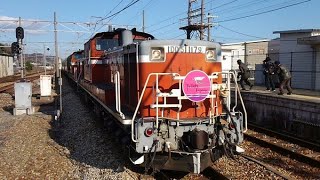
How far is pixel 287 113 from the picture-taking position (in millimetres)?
13734

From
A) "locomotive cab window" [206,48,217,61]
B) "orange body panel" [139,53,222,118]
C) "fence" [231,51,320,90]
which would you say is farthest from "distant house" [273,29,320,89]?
"orange body panel" [139,53,222,118]

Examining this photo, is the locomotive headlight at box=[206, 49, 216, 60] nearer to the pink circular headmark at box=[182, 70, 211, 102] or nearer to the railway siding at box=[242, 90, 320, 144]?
the pink circular headmark at box=[182, 70, 211, 102]

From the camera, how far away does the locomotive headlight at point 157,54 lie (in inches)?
309

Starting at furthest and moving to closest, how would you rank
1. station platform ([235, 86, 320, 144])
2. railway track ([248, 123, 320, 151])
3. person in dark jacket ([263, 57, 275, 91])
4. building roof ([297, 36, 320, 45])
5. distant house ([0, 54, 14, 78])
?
distant house ([0, 54, 14, 78])
building roof ([297, 36, 320, 45])
person in dark jacket ([263, 57, 275, 91])
station platform ([235, 86, 320, 144])
railway track ([248, 123, 320, 151])

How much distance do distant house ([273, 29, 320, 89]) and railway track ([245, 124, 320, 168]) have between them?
8.86 metres

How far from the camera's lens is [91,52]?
558 inches

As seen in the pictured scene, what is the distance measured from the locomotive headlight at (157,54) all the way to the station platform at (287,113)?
22.2 feet

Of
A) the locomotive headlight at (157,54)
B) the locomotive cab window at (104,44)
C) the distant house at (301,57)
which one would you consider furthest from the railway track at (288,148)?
the distant house at (301,57)

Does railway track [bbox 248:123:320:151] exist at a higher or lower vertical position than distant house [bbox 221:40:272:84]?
lower

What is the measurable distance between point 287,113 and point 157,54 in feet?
25.5

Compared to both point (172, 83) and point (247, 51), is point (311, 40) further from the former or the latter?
point (247, 51)

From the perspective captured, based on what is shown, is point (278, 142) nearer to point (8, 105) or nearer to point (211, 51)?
point (211, 51)

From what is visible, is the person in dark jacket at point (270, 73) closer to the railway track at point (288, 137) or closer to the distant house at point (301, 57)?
the distant house at point (301, 57)

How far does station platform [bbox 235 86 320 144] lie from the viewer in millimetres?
12328
